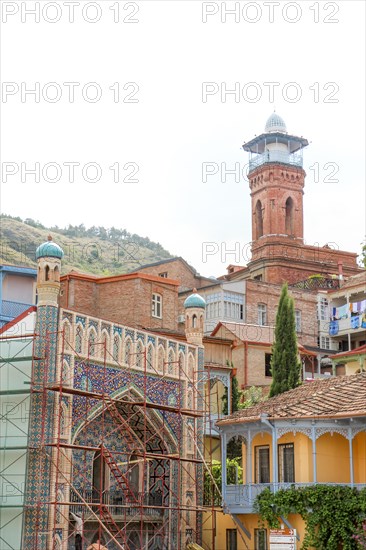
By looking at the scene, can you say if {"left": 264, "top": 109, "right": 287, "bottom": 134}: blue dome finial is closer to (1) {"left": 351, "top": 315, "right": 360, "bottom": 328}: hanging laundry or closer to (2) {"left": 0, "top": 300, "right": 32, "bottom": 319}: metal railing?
(1) {"left": 351, "top": 315, "right": 360, "bottom": 328}: hanging laundry

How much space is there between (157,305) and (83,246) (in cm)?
5071

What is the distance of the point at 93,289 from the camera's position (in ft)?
151

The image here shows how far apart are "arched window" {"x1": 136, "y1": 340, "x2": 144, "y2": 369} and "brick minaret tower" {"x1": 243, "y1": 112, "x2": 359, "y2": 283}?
3741 cm

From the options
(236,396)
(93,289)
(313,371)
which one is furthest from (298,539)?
(313,371)

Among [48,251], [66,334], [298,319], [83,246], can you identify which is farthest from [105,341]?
[83,246]

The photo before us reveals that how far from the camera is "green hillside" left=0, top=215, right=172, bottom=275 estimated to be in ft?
272

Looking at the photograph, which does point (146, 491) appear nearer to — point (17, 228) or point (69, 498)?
point (69, 498)

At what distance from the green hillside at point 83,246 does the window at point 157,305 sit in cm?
2927

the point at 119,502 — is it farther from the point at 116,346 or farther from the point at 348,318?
the point at 348,318

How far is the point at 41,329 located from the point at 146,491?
748 cm

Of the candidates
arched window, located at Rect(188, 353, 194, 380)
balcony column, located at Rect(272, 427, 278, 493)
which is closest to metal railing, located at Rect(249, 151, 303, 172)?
arched window, located at Rect(188, 353, 194, 380)

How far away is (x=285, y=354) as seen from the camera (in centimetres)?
3894

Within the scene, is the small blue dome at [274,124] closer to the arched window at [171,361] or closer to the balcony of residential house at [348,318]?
the balcony of residential house at [348,318]

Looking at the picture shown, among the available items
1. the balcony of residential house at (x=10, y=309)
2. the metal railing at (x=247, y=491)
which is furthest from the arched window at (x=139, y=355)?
the balcony of residential house at (x=10, y=309)
